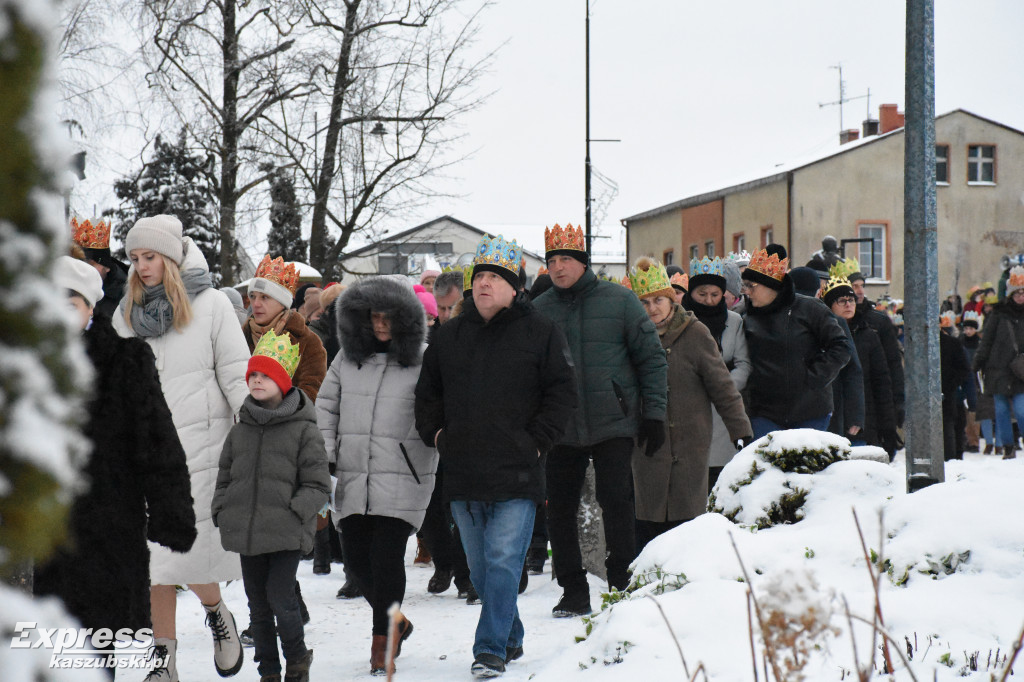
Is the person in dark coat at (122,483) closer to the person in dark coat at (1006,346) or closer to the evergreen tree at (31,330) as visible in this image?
the evergreen tree at (31,330)

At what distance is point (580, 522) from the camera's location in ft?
26.0

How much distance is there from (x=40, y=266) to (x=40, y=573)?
348cm

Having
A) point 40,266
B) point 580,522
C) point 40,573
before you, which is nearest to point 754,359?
point 580,522

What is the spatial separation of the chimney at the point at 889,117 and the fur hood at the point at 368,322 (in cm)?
4093

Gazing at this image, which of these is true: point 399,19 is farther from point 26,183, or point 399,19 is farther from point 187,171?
point 26,183

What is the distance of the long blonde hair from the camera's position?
212 inches

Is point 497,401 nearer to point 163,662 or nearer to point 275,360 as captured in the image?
point 275,360

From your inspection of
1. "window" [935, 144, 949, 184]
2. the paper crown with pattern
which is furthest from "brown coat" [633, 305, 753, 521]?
"window" [935, 144, 949, 184]

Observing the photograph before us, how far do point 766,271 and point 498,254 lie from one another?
8.47ft

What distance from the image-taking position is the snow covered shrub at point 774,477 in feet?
16.6

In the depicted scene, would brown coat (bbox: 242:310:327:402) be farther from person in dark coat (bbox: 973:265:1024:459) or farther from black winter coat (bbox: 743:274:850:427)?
person in dark coat (bbox: 973:265:1024:459)

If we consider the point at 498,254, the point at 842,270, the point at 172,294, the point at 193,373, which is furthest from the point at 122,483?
the point at 842,270

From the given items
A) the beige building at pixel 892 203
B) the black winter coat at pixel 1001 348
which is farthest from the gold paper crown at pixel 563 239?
the beige building at pixel 892 203

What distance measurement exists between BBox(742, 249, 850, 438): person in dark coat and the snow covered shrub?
213cm
